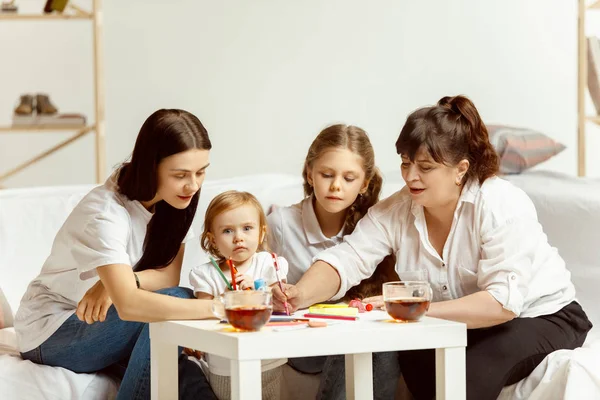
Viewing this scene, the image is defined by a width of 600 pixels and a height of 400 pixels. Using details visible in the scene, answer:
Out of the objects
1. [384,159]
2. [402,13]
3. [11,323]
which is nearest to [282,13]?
[402,13]

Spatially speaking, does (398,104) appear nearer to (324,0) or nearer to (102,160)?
(324,0)

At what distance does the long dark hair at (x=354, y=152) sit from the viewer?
7.50ft

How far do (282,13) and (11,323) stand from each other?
6.59 ft

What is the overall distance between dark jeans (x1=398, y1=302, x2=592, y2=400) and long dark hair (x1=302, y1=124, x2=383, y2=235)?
0.40m

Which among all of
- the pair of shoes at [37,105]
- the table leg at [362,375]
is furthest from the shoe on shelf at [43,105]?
the table leg at [362,375]

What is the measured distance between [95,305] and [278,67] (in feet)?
7.23

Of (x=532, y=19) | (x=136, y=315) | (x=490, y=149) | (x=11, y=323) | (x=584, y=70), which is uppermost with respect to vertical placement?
(x=532, y=19)

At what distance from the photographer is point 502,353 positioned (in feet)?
6.48

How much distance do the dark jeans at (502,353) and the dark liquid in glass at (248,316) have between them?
22.5 inches

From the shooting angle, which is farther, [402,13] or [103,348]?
[402,13]

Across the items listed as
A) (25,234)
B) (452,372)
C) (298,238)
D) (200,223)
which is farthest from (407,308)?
(25,234)

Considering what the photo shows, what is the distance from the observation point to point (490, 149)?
2.11 meters

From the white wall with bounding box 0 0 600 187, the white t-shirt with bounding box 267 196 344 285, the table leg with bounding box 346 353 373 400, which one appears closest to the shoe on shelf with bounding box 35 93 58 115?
the white wall with bounding box 0 0 600 187

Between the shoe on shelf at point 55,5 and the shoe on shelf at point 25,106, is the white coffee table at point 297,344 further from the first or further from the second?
the shoe on shelf at point 55,5
